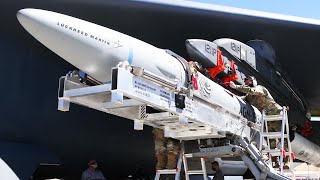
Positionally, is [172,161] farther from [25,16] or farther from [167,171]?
[25,16]

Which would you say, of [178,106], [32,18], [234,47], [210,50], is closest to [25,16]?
[32,18]

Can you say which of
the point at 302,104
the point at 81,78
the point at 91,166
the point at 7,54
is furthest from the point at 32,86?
the point at 302,104

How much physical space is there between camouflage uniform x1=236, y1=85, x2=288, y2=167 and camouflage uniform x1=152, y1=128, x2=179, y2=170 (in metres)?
1.81

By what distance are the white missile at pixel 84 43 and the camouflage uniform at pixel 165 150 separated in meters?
1.89

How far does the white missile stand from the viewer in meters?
5.38

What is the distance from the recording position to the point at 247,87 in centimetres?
830

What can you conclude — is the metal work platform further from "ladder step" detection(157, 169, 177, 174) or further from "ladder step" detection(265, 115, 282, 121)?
"ladder step" detection(265, 115, 282, 121)

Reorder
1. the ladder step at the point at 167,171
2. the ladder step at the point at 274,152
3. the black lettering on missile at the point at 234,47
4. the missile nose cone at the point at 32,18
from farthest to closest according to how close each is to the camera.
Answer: the black lettering on missile at the point at 234,47 < the ladder step at the point at 274,152 < the ladder step at the point at 167,171 < the missile nose cone at the point at 32,18

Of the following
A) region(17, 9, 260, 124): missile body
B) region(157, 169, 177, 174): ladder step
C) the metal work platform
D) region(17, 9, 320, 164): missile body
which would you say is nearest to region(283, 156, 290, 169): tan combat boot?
the metal work platform

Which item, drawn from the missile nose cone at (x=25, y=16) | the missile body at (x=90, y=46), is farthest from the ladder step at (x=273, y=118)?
the missile nose cone at (x=25, y=16)

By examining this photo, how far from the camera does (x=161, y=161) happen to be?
744cm

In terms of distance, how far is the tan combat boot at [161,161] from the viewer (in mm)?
7372

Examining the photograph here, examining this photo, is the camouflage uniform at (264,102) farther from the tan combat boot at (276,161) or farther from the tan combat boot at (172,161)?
the tan combat boot at (172,161)

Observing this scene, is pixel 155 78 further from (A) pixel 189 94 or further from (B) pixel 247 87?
(B) pixel 247 87
